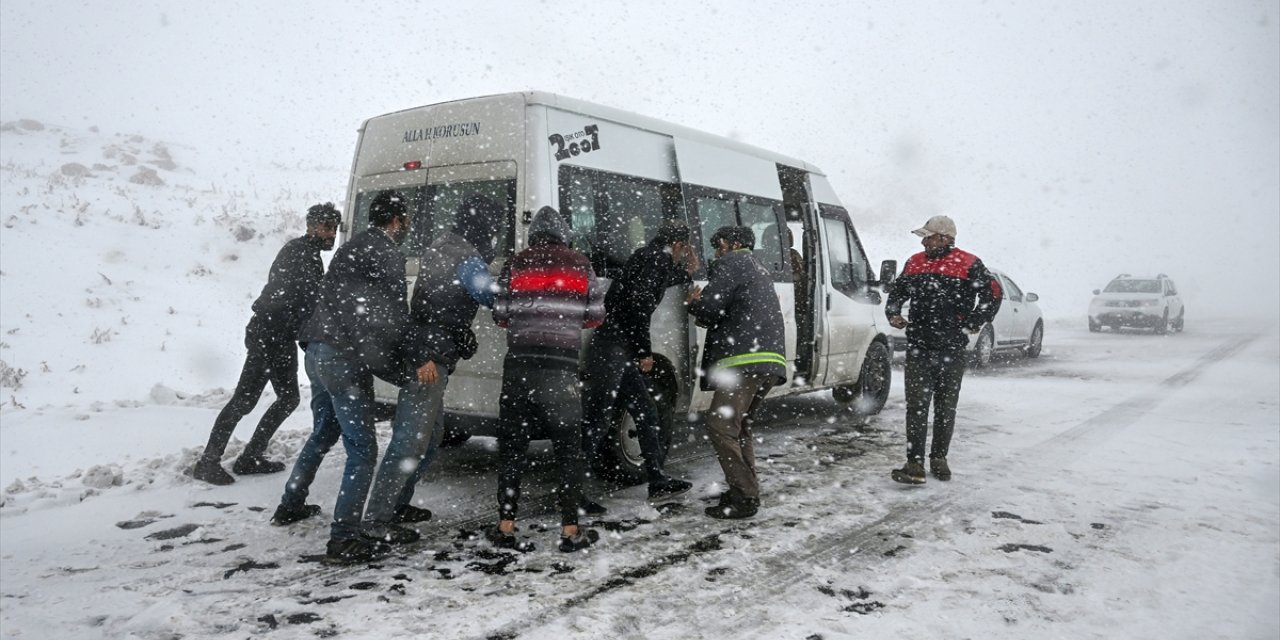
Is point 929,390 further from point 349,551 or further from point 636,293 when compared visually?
point 349,551

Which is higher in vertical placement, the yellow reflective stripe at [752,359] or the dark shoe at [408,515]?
the yellow reflective stripe at [752,359]

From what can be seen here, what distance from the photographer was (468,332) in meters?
4.11

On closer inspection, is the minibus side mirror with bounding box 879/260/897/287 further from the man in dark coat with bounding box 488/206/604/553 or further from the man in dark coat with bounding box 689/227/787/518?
the man in dark coat with bounding box 488/206/604/553

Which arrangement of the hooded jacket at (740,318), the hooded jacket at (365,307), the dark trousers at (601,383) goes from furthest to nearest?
the hooded jacket at (740,318) → the dark trousers at (601,383) → the hooded jacket at (365,307)

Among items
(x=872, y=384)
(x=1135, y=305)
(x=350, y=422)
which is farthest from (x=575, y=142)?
(x=1135, y=305)

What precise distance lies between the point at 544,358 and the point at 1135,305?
21.4m

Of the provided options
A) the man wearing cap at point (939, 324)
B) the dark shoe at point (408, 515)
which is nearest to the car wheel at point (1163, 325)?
the man wearing cap at point (939, 324)

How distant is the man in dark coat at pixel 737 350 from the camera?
4758 mm

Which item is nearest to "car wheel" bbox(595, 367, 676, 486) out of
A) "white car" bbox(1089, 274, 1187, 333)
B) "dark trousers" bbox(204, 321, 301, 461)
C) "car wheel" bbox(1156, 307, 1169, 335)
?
"dark trousers" bbox(204, 321, 301, 461)

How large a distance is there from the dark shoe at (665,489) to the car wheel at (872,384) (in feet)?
12.2

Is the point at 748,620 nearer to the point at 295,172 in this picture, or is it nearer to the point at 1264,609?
the point at 1264,609

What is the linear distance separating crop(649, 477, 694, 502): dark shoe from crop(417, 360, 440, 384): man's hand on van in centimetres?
184

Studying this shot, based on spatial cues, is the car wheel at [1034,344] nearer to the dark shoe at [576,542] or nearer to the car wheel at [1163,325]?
the car wheel at [1163,325]

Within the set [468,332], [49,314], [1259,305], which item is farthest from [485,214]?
[1259,305]
